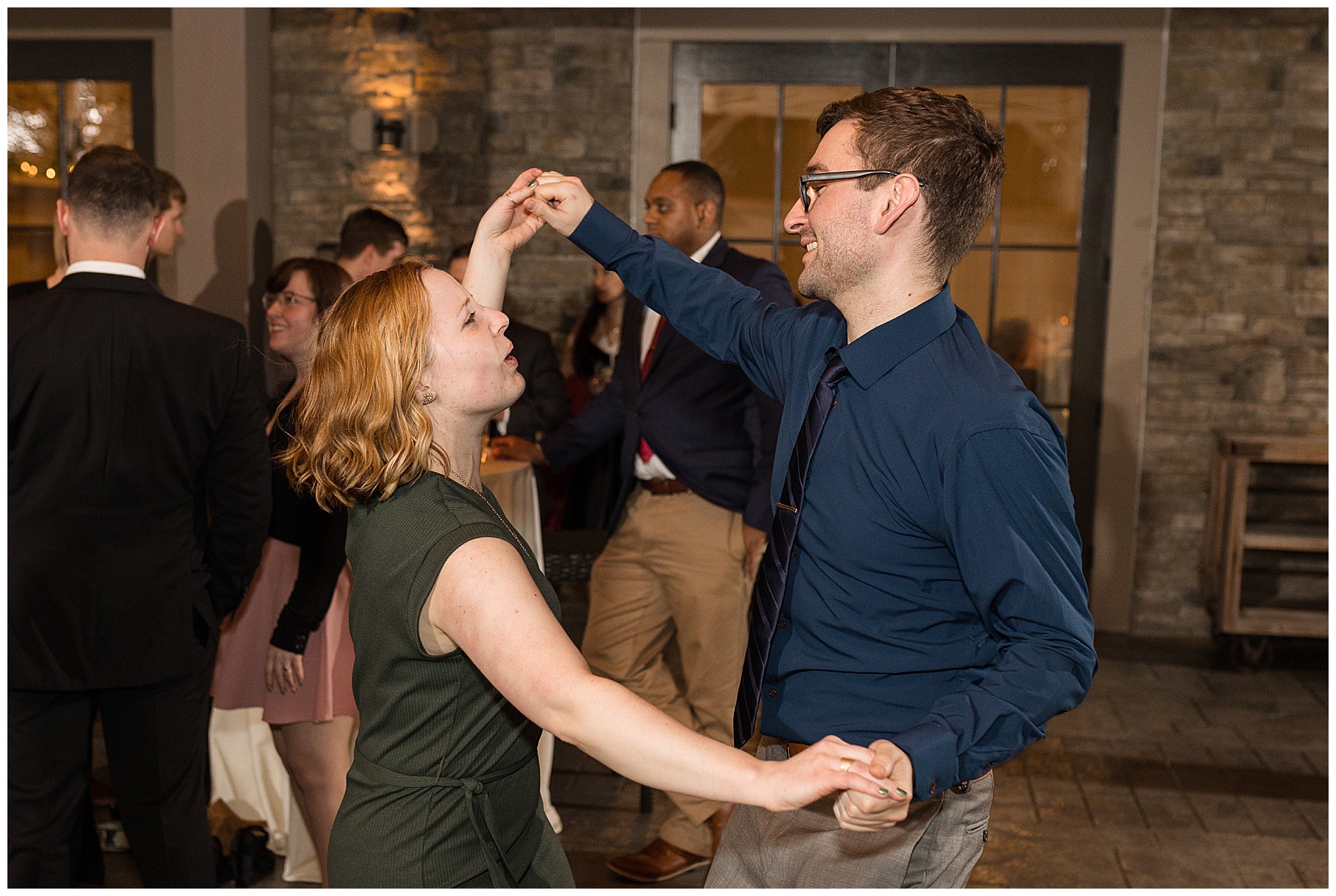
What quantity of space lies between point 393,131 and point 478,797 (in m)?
4.97

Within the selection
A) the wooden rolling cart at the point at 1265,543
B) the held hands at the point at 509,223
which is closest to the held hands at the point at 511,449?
the held hands at the point at 509,223

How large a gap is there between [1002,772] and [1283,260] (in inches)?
124

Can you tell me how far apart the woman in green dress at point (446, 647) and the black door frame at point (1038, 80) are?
451 centimetres

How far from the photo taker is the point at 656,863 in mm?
3273

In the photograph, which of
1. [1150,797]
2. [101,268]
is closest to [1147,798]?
[1150,797]

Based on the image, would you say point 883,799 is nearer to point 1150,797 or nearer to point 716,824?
point 716,824

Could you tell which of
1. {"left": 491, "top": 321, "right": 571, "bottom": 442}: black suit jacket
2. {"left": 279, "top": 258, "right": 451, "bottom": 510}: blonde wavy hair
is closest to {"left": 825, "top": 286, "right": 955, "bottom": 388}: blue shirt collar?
{"left": 279, "top": 258, "right": 451, "bottom": 510}: blonde wavy hair

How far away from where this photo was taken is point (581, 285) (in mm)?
6043

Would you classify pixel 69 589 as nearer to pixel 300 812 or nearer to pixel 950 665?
pixel 300 812

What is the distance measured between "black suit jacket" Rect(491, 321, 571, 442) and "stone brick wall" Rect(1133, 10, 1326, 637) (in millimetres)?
2995

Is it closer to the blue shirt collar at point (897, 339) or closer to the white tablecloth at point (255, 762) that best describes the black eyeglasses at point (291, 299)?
the white tablecloth at point (255, 762)

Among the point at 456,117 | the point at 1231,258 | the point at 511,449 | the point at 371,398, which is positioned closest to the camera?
the point at 371,398

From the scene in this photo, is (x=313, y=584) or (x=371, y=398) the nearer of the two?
(x=371, y=398)

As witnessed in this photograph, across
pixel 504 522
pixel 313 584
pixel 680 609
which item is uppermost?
pixel 504 522
